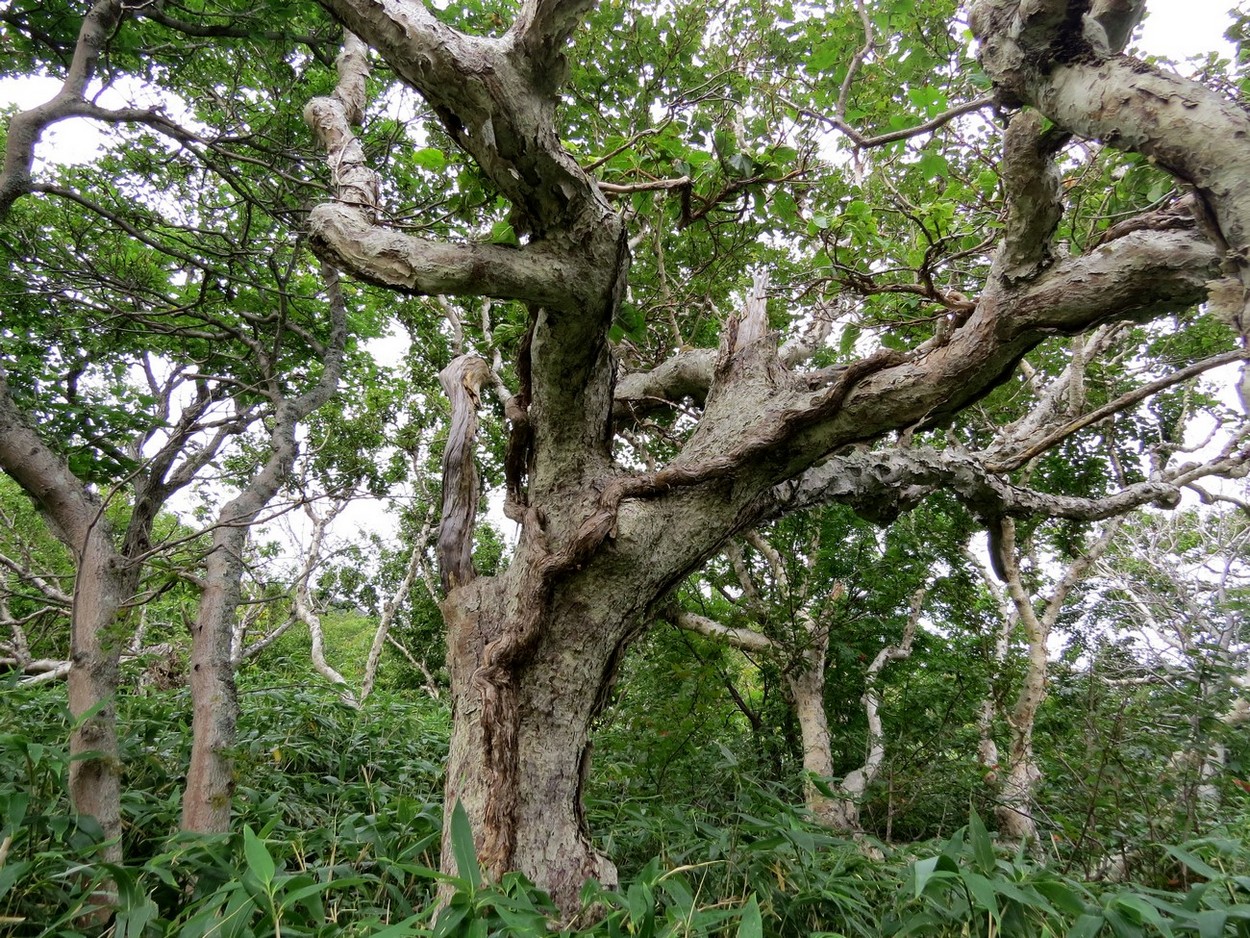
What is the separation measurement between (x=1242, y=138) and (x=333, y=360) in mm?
3997

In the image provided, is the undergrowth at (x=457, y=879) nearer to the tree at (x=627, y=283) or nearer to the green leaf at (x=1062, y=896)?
the green leaf at (x=1062, y=896)

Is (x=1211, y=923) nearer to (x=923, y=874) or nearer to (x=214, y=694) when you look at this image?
(x=923, y=874)

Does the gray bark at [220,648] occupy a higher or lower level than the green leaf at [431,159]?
lower

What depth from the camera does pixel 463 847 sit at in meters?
1.55

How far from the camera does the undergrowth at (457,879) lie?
1.51 m

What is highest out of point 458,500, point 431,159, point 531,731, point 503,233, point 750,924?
point 431,159

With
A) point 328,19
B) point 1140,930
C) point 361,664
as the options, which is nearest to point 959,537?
point 1140,930

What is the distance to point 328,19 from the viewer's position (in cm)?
363

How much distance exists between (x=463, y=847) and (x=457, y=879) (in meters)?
0.10

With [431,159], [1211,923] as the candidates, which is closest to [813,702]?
[1211,923]

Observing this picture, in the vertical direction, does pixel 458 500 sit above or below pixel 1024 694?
above

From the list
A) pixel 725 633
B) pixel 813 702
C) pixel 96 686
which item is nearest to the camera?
pixel 96 686

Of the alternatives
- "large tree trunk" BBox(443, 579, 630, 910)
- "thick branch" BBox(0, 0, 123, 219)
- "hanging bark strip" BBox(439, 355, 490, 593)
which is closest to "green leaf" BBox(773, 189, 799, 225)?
"hanging bark strip" BBox(439, 355, 490, 593)

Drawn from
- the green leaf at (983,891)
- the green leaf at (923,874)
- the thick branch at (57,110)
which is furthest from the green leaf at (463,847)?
the thick branch at (57,110)
